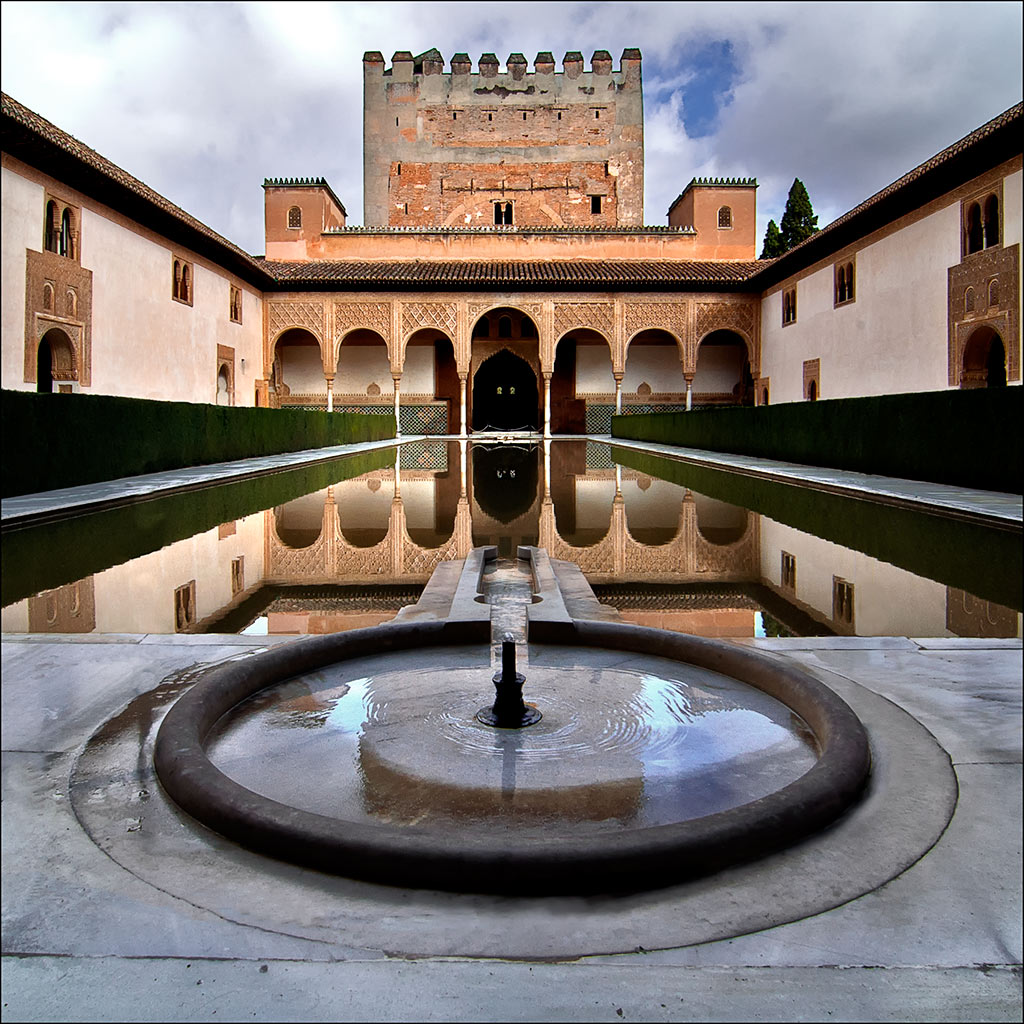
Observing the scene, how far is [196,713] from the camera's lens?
2.45m

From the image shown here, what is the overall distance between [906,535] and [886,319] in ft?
43.5

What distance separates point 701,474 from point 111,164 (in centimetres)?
1185

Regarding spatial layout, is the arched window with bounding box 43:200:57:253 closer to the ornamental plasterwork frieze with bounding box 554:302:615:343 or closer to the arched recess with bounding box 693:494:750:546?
the arched recess with bounding box 693:494:750:546

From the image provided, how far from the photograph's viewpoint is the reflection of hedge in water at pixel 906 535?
4965 mm

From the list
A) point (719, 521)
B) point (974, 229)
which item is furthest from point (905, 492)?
point (974, 229)

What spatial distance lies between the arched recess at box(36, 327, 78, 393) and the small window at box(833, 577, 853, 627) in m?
14.0

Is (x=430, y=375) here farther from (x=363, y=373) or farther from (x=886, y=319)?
(x=886, y=319)

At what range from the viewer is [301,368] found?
97.6 ft

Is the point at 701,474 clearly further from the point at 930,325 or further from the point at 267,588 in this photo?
the point at 267,588

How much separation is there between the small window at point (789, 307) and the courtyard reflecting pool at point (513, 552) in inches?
601

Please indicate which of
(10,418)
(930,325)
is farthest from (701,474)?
(10,418)

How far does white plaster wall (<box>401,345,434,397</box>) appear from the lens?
3023cm

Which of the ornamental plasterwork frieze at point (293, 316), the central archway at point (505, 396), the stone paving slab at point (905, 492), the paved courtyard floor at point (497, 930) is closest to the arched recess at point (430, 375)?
the central archway at point (505, 396)

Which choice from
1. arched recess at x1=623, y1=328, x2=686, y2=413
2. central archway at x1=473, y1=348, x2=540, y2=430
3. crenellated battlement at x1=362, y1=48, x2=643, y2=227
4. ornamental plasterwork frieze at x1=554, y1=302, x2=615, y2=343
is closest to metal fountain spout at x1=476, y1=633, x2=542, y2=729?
ornamental plasterwork frieze at x1=554, y1=302, x2=615, y2=343
